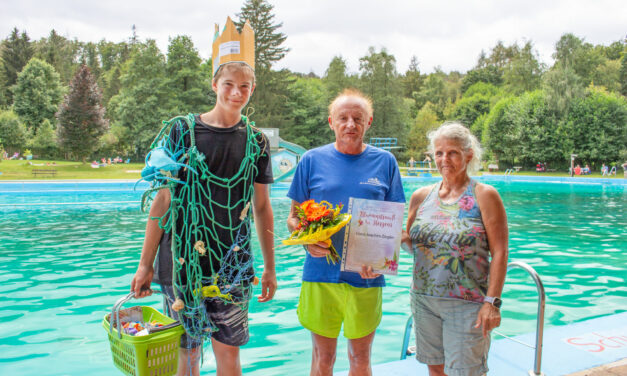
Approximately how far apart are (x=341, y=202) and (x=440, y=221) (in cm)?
51

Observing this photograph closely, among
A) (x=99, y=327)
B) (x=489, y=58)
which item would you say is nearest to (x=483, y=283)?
(x=99, y=327)

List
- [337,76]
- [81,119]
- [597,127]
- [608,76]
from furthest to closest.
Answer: [337,76]
[608,76]
[597,127]
[81,119]

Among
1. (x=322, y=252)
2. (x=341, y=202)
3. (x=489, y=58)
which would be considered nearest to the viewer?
(x=322, y=252)

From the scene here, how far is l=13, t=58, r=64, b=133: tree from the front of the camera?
35.8 meters

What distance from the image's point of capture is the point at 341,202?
7.41ft

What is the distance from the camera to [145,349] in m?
1.80

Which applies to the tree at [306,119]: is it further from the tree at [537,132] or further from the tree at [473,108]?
the tree at [473,108]

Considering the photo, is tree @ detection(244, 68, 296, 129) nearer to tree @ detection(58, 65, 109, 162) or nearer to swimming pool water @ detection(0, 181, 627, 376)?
tree @ detection(58, 65, 109, 162)

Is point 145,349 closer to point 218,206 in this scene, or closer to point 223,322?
point 223,322

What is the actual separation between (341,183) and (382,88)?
4343 centimetres

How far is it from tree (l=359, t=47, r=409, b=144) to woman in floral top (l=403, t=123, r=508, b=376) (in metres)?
42.1

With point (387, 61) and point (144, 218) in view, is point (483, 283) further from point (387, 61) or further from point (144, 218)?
point (387, 61)

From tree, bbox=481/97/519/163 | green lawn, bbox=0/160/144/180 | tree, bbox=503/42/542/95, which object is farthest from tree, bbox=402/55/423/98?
green lawn, bbox=0/160/144/180

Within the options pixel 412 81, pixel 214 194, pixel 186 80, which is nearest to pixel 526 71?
pixel 412 81
